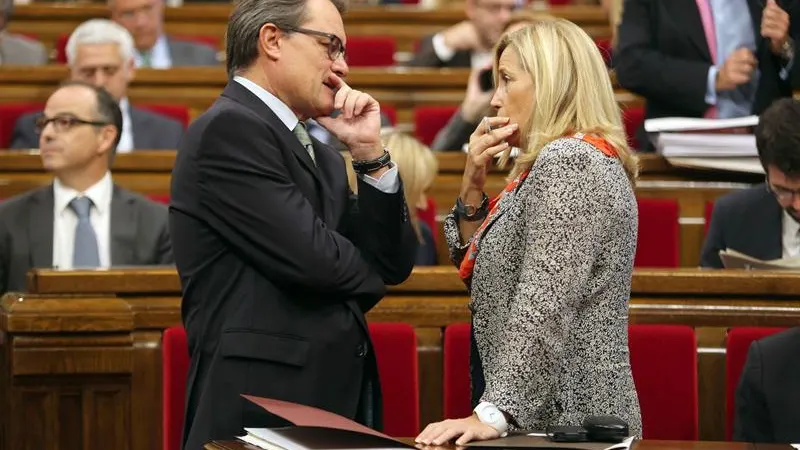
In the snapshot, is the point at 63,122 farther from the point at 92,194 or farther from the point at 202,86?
the point at 202,86

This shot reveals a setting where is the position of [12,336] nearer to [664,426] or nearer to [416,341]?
[416,341]

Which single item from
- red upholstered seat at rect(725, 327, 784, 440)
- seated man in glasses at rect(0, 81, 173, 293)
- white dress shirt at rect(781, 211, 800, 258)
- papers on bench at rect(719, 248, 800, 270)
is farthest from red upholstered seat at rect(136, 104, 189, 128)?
red upholstered seat at rect(725, 327, 784, 440)

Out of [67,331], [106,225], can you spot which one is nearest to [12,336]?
[67,331]

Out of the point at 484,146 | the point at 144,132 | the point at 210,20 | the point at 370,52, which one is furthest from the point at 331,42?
the point at 210,20

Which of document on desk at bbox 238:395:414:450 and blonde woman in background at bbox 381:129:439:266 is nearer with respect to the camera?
document on desk at bbox 238:395:414:450

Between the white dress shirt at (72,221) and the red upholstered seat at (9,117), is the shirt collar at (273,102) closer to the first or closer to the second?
the white dress shirt at (72,221)

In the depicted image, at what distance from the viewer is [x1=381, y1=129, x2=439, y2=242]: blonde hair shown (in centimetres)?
354

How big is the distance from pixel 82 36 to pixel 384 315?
236 cm

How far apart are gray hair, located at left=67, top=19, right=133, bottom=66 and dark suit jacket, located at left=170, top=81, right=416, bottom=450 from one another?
8.97ft

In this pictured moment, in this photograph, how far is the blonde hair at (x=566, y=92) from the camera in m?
1.95

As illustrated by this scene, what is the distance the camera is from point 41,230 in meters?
3.49

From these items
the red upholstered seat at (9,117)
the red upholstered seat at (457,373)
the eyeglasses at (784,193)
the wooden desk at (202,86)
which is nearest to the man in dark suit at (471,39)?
the wooden desk at (202,86)

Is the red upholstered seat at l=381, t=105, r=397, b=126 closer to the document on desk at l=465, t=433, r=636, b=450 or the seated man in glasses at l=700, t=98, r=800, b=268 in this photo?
the seated man in glasses at l=700, t=98, r=800, b=268

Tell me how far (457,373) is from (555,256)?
0.78 meters
